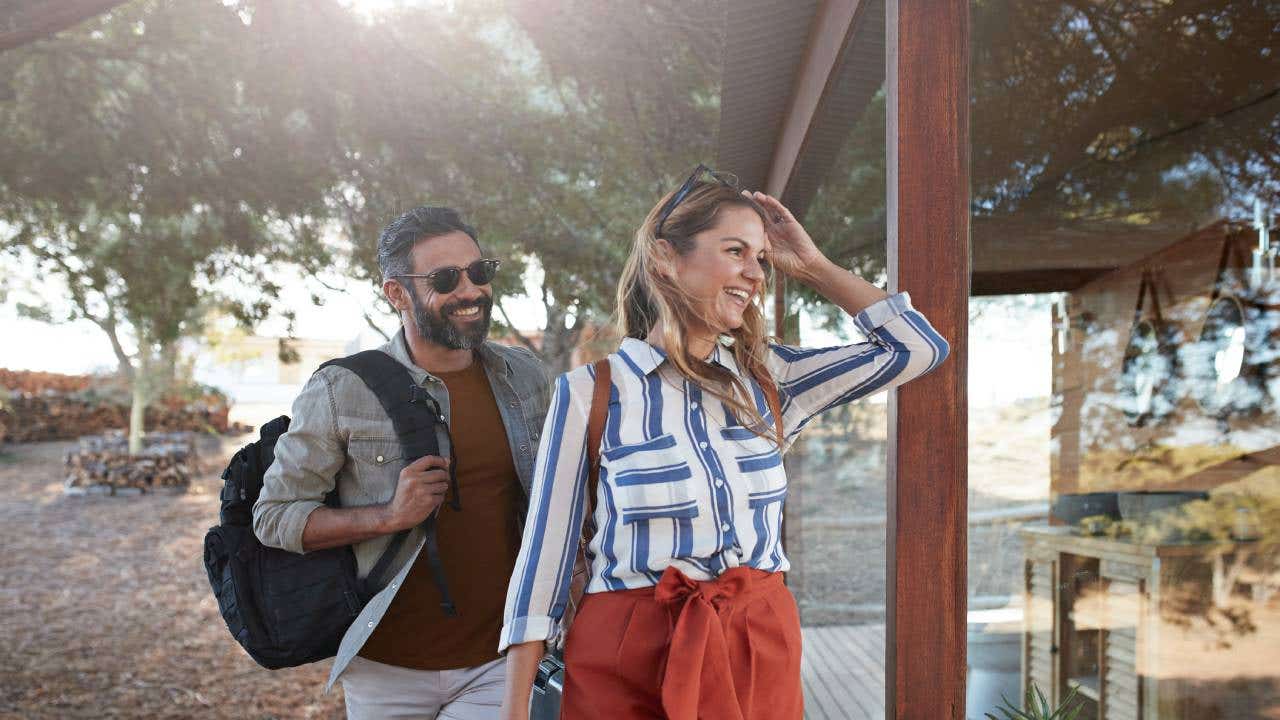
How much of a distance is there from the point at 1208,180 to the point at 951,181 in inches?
91.3

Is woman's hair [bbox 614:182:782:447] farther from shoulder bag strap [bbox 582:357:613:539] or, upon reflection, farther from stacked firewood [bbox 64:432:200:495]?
stacked firewood [bbox 64:432:200:495]

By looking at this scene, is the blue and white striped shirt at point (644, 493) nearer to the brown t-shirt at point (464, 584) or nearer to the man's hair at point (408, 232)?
the brown t-shirt at point (464, 584)

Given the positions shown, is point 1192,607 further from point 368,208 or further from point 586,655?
point 368,208

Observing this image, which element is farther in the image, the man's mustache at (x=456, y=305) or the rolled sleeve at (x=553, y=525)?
the man's mustache at (x=456, y=305)

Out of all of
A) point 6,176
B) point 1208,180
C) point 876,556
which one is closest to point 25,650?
point 6,176

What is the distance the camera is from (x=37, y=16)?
303 centimetres

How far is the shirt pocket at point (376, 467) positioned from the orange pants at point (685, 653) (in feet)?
2.14

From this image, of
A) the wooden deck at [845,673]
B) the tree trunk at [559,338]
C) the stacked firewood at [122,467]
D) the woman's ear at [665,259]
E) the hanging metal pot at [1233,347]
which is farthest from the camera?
the stacked firewood at [122,467]

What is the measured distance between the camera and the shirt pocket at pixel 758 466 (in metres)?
1.40

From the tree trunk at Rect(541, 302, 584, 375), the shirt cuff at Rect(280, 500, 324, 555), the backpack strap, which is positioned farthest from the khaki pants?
the tree trunk at Rect(541, 302, 584, 375)

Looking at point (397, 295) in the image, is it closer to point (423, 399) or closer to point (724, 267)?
point (423, 399)

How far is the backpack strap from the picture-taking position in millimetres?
1806

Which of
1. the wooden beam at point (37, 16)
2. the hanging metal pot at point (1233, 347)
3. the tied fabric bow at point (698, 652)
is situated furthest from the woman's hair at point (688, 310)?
the wooden beam at point (37, 16)

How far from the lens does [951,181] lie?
64.6 inches
